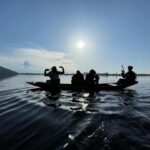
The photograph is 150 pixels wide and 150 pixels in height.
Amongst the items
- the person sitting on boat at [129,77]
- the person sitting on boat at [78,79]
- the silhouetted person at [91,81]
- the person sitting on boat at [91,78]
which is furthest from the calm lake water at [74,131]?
the person sitting on boat at [129,77]

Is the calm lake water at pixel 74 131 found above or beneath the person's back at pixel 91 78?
beneath

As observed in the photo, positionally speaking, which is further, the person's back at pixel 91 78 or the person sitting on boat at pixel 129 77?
the person sitting on boat at pixel 129 77

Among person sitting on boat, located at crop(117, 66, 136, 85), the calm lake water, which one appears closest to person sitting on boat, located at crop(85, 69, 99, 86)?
person sitting on boat, located at crop(117, 66, 136, 85)

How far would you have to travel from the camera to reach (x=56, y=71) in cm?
2456

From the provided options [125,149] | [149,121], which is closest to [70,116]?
[149,121]

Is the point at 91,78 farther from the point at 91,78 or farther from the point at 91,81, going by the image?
the point at 91,81

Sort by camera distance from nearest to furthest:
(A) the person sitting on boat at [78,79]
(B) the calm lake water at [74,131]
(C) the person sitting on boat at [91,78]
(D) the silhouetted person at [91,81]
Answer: (B) the calm lake water at [74,131] → (D) the silhouetted person at [91,81] → (C) the person sitting on boat at [91,78] → (A) the person sitting on boat at [78,79]

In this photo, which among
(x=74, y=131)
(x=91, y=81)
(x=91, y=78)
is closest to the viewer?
(x=74, y=131)

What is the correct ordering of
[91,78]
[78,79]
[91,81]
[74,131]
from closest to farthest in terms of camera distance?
[74,131], [91,81], [91,78], [78,79]

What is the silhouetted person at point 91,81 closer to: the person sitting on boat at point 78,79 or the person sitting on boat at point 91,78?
the person sitting on boat at point 91,78

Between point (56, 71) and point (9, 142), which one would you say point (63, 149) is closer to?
point (9, 142)

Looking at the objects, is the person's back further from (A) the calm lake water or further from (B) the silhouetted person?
(A) the calm lake water

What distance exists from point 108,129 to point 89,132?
30.7 inches

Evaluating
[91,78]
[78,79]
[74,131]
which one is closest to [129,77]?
[91,78]
